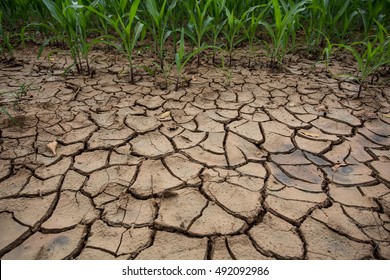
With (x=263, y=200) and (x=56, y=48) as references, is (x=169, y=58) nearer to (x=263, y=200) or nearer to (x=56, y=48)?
(x=56, y=48)

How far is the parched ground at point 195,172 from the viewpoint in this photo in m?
1.09

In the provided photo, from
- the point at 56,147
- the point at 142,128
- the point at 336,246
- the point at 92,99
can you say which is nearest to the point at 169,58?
the point at 92,99

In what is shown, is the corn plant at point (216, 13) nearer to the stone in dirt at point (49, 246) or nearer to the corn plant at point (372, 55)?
the corn plant at point (372, 55)

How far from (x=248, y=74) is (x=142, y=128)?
132cm

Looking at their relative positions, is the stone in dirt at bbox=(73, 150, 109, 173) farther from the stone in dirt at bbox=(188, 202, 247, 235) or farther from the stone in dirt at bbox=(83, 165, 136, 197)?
the stone in dirt at bbox=(188, 202, 247, 235)

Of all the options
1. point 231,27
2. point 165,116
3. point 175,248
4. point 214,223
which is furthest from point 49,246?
point 231,27

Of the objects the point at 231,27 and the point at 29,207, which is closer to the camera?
the point at 29,207

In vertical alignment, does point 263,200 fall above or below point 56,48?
below

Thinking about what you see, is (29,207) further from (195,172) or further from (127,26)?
(127,26)

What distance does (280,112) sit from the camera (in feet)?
6.54

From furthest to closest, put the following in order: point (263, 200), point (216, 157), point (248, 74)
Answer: point (248, 74) → point (216, 157) → point (263, 200)

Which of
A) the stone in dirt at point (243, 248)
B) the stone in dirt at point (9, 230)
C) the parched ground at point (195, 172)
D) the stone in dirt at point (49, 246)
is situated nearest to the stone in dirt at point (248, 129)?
the parched ground at point (195, 172)

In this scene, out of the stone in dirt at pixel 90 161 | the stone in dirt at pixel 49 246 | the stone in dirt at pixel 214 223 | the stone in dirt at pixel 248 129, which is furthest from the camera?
the stone in dirt at pixel 248 129

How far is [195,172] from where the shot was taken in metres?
1.43
